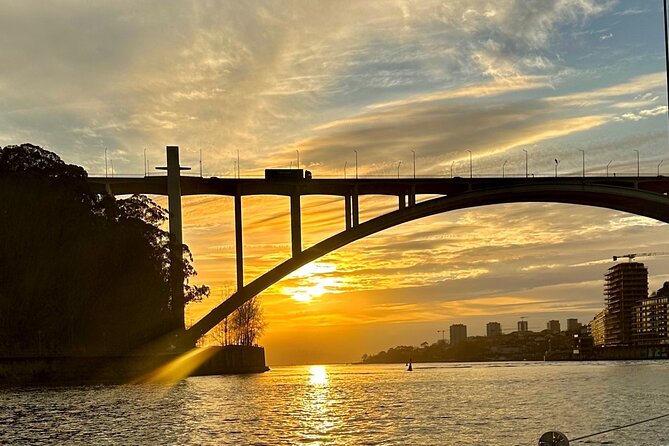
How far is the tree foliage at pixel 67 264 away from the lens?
5856 cm

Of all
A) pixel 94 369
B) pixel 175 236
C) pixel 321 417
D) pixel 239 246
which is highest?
pixel 175 236

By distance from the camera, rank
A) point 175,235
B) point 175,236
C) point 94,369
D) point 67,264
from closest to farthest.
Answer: point 67,264
point 94,369
point 175,236
point 175,235

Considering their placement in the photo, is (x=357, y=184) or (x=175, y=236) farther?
(x=175, y=236)

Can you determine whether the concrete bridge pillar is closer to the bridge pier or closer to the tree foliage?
the bridge pier

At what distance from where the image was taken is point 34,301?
6006cm

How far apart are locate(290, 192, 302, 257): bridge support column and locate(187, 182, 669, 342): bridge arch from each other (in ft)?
2.06

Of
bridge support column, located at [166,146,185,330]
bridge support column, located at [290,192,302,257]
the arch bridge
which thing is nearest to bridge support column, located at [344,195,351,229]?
the arch bridge

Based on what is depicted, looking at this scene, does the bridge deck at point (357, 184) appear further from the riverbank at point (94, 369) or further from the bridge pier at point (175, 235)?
the riverbank at point (94, 369)

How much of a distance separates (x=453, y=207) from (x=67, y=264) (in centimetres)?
3171

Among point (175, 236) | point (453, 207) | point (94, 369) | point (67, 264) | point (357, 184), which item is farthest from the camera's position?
point (175, 236)

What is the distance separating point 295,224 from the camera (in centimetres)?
7138

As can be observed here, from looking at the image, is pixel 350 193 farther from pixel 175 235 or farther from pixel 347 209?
pixel 175 235

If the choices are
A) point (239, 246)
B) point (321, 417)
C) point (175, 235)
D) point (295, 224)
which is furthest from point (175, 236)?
point (321, 417)

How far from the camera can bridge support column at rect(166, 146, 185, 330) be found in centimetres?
7331
